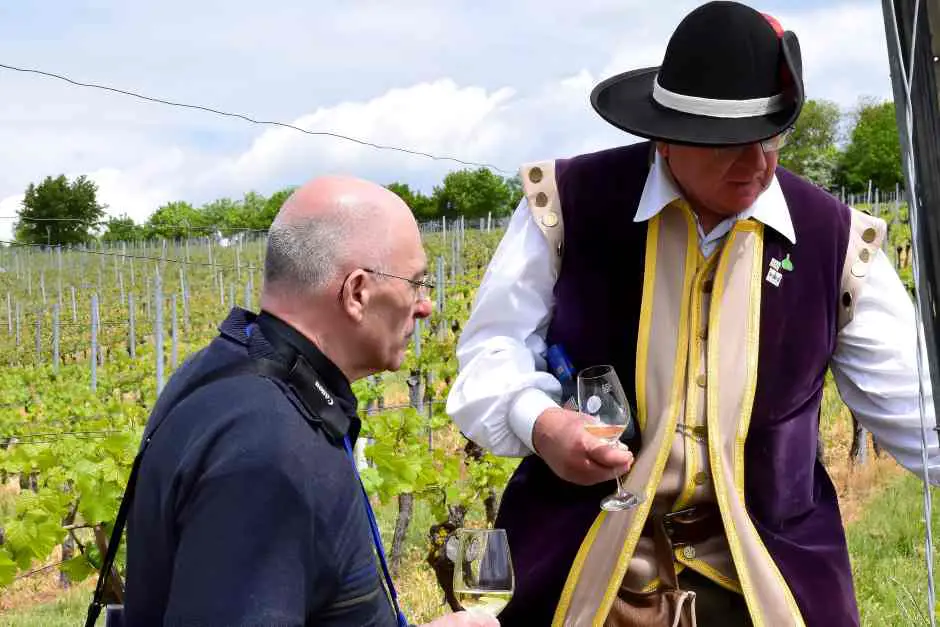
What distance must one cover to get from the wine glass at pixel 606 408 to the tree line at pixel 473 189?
156 feet

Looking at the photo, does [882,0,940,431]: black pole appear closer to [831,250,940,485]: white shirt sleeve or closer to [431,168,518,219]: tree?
[831,250,940,485]: white shirt sleeve

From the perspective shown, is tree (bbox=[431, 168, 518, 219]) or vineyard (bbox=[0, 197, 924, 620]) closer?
vineyard (bbox=[0, 197, 924, 620])

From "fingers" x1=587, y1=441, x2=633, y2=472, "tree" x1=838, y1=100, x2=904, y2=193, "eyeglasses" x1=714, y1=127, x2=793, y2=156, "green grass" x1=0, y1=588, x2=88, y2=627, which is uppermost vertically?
"tree" x1=838, y1=100, x2=904, y2=193

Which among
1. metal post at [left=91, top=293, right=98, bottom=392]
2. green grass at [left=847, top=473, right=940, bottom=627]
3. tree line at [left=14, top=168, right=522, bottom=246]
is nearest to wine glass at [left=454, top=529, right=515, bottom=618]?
green grass at [left=847, top=473, right=940, bottom=627]

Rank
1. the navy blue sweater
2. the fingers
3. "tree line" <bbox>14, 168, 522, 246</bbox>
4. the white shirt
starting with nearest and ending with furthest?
the navy blue sweater, the fingers, the white shirt, "tree line" <bbox>14, 168, 522, 246</bbox>

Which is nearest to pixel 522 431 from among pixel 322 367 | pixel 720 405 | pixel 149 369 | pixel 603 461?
pixel 603 461

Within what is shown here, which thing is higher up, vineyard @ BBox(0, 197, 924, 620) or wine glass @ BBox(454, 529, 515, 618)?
wine glass @ BBox(454, 529, 515, 618)

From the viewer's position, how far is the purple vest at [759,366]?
2.17 m

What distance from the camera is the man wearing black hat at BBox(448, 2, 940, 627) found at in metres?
2.12

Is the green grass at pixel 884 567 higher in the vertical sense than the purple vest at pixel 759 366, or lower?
lower

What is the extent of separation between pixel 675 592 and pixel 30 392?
1509 centimetres

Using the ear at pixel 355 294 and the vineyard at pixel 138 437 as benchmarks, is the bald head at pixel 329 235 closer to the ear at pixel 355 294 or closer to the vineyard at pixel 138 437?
the ear at pixel 355 294

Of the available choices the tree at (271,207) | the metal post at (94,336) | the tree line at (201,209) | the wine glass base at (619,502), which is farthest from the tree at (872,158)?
the wine glass base at (619,502)

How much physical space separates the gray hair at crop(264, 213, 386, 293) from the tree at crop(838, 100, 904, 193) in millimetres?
62563
